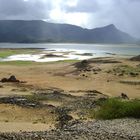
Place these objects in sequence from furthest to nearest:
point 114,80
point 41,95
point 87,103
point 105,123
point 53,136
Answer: point 114,80, point 41,95, point 87,103, point 105,123, point 53,136

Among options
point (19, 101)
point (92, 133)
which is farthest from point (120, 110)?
point (19, 101)

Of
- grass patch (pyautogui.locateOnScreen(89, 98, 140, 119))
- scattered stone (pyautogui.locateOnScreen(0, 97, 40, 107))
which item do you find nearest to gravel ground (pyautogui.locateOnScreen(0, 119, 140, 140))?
grass patch (pyautogui.locateOnScreen(89, 98, 140, 119))

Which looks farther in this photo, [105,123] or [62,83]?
[62,83]

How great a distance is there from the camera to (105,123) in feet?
73.0

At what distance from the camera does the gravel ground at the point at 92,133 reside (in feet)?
60.8

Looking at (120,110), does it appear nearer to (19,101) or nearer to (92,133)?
(92,133)

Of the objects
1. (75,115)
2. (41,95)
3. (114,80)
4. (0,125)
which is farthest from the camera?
(114,80)

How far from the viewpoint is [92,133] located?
63.6 feet

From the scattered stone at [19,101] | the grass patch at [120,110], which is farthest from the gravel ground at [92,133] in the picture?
the scattered stone at [19,101]

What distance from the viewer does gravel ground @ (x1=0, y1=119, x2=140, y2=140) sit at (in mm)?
18531

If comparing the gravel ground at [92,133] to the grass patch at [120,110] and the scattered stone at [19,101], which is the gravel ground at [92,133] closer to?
the grass patch at [120,110]

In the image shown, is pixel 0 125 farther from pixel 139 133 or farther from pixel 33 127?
pixel 139 133

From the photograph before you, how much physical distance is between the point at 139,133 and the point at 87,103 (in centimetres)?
1160

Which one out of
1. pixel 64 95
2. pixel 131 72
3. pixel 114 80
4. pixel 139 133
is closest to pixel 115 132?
pixel 139 133
